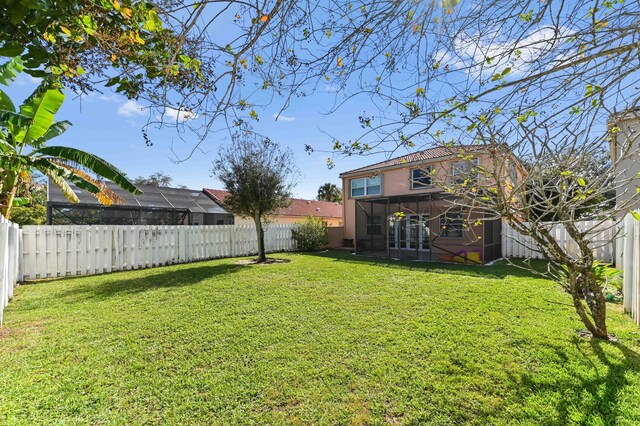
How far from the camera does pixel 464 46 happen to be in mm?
3305

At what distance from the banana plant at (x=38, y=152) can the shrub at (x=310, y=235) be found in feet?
32.3

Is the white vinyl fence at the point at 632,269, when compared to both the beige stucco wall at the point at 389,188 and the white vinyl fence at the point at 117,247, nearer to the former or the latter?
the beige stucco wall at the point at 389,188

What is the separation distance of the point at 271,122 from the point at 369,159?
128cm

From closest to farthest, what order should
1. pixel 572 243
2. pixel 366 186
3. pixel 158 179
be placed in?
1. pixel 572 243
2. pixel 366 186
3. pixel 158 179

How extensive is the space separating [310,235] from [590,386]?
13947 mm

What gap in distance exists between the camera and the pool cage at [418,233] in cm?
1292

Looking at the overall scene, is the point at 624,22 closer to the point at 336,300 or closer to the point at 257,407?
the point at 257,407

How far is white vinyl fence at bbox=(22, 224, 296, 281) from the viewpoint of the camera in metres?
8.34

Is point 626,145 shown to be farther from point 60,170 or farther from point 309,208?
point 309,208

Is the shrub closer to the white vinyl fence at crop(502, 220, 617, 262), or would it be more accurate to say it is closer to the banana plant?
the white vinyl fence at crop(502, 220, 617, 262)

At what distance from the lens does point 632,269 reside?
4.76m

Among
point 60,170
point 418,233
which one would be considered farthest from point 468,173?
point 418,233

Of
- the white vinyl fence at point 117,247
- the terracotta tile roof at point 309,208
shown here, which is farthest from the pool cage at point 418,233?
the terracotta tile roof at point 309,208

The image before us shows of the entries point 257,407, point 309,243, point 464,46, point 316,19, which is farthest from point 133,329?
point 309,243
